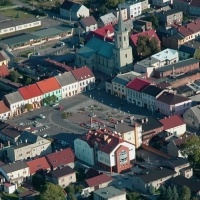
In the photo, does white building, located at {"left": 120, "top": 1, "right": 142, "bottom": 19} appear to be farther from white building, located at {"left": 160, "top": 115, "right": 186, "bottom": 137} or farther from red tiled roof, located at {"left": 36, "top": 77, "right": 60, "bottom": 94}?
white building, located at {"left": 160, "top": 115, "right": 186, "bottom": 137}

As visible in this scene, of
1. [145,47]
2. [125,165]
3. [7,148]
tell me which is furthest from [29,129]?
[145,47]

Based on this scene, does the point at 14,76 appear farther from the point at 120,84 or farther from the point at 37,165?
the point at 37,165

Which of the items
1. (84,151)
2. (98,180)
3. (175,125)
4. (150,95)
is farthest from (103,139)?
(150,95)

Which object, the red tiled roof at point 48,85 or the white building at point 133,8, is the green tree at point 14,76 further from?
the white building at point 133,8

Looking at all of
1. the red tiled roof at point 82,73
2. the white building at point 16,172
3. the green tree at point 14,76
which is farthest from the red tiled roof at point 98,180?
the green tree at point 14,76

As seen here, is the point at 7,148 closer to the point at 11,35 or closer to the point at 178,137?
the point at 178,137

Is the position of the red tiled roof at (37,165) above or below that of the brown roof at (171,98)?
below
